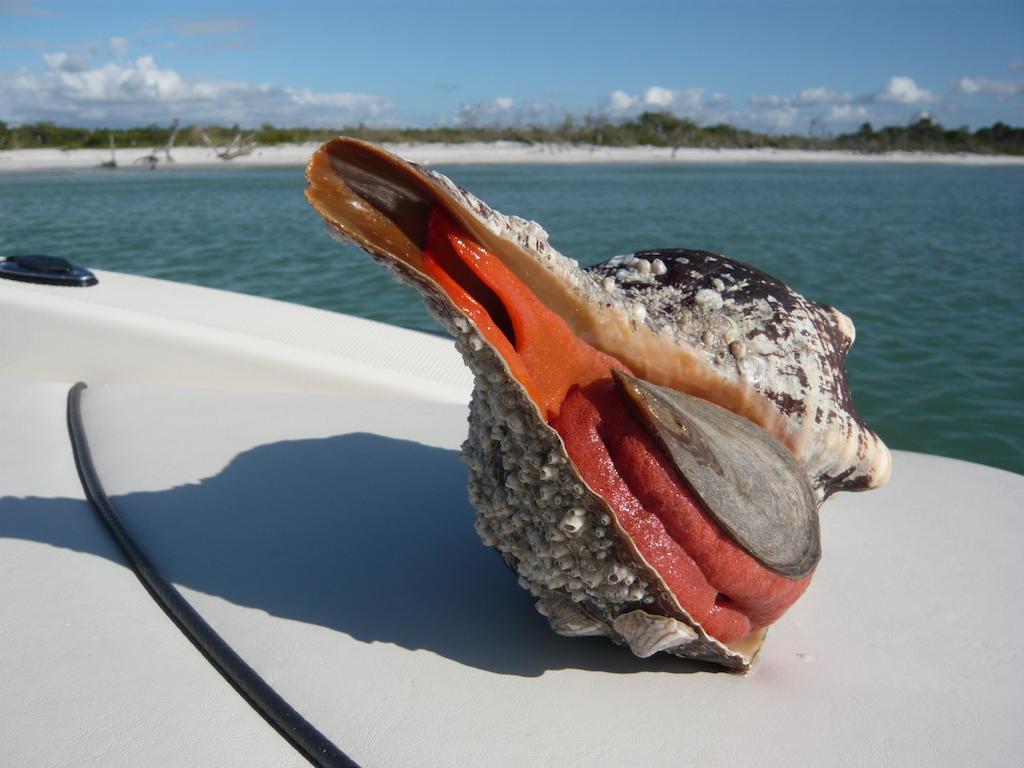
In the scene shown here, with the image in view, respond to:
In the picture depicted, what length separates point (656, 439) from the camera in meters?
1.03

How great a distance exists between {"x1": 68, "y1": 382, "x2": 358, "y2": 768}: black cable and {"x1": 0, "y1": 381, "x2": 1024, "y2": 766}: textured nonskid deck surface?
0.02 meters

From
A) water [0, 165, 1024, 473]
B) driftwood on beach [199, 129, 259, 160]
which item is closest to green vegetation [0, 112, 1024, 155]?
driftwood on beach [199, 129, 259, 160]

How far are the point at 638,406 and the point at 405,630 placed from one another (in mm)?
511

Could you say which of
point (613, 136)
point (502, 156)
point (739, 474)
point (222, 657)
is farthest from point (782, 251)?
point (613, 136)

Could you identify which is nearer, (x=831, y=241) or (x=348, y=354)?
(x=348, y=354)

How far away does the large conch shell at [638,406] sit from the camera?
0.96 metres

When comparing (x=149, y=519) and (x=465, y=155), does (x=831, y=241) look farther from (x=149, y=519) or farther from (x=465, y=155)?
(x=465, y=155)

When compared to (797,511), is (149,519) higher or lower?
lower

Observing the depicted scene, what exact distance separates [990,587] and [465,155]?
35.0 metres

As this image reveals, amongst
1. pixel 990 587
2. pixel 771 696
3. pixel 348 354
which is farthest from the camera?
pixel 348 354

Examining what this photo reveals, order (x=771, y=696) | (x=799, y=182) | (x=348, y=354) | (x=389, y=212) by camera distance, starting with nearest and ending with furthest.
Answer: (x=389, y=212), (x=771, y=696), (x=348, y=354), (x=799, y=182)

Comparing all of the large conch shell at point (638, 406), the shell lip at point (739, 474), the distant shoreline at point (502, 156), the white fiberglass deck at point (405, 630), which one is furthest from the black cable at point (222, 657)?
the distant shoreline at point (502, 156)

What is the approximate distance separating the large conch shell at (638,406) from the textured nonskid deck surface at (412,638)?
11 cm

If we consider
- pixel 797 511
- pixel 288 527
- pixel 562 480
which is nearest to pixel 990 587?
pixel 797 511
